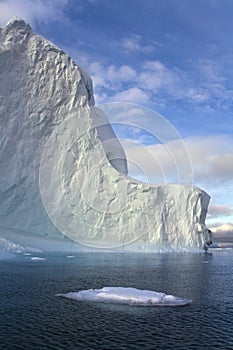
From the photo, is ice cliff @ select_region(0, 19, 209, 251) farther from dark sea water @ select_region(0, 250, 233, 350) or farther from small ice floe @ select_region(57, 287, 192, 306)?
small ice floe @ select_region(57, 287, 192, 306)

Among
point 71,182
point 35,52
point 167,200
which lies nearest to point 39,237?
point 71,182

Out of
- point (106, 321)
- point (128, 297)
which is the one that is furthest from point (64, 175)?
point (106, 321)

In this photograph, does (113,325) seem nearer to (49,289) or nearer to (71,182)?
(49,289)

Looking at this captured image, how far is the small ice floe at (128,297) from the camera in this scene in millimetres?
18453

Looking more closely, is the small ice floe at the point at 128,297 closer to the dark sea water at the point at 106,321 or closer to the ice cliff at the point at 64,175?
the dark sea water at the point at 106,321

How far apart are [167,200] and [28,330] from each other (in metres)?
53.7

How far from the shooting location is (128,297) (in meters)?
18.6

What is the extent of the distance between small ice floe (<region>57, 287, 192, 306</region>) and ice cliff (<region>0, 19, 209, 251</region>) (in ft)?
122

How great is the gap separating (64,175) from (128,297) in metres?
43.3

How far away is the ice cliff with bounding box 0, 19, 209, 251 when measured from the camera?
56.0 m

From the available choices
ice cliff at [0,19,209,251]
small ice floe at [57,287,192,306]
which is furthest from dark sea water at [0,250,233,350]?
ice cliff at [0,19,209,251]

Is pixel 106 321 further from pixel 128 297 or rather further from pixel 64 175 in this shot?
pixel 64 175

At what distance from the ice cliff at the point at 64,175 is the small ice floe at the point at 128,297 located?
37.3 m

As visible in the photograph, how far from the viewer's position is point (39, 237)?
2191 inches
